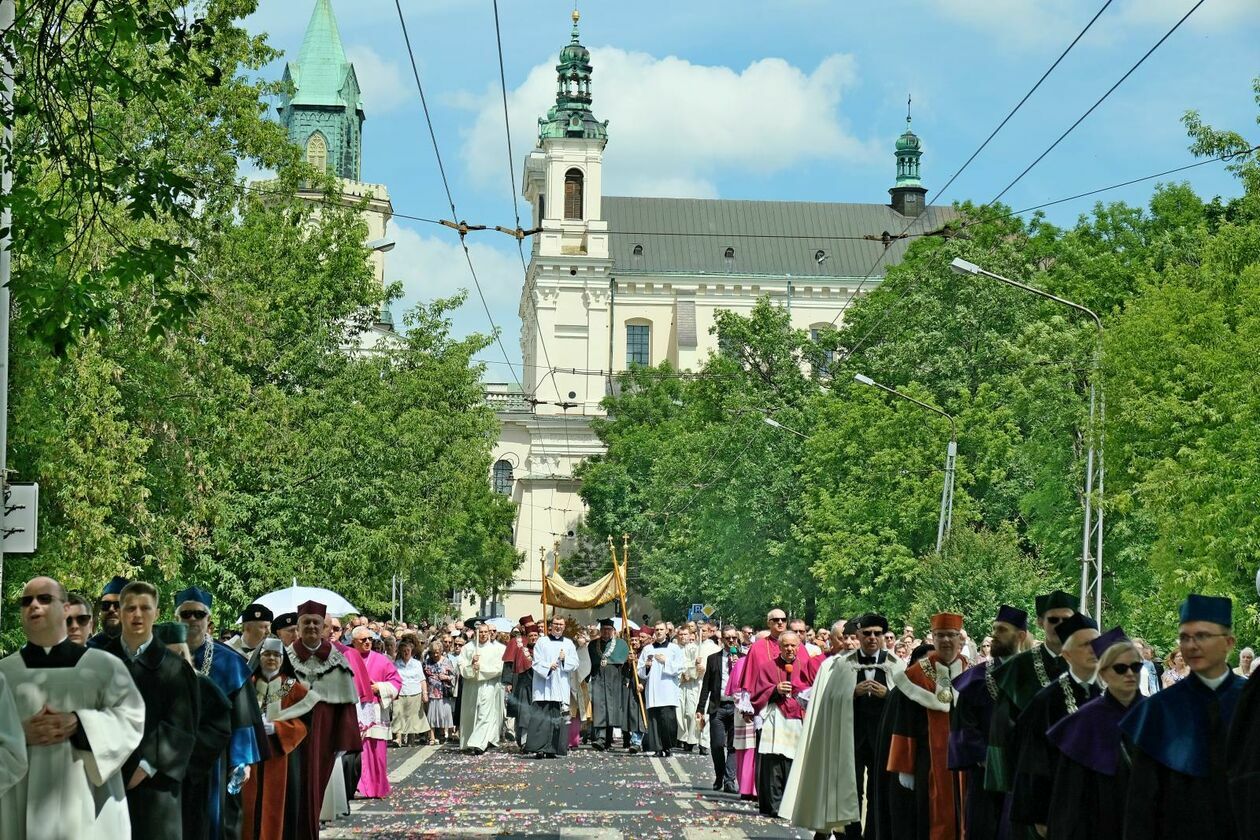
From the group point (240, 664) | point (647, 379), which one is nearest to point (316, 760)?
point (240, 664)

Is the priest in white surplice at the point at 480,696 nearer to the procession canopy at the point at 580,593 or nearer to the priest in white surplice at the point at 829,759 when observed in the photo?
the procession canopy at the point at 580,593

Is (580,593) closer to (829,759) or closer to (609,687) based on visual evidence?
(609,687)

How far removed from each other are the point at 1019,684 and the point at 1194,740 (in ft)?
8.22

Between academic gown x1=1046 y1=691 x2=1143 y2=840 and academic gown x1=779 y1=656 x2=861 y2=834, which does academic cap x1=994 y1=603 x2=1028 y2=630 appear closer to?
academic gown x1=1046 y1=691 x2=1143 y2=840

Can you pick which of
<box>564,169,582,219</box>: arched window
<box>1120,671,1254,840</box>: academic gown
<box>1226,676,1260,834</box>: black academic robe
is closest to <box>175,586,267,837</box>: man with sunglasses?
<box>1120,671,1254,840</box>: academic gown

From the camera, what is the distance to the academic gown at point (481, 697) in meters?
29.0

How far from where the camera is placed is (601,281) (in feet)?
357

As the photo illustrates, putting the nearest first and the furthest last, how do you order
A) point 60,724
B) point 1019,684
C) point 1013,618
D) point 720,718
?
point 60,724
point 1019,684
point 1013,618
point 720,718

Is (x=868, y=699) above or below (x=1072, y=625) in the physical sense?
below

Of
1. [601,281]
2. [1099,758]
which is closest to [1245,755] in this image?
[1099,758]

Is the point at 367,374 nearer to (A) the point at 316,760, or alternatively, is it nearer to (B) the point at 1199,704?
(A) the point at 316,760

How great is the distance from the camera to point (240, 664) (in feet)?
37.1

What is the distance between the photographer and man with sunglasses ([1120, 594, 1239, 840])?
326 inches

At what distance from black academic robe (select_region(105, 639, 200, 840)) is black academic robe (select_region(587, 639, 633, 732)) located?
19.8 metres
